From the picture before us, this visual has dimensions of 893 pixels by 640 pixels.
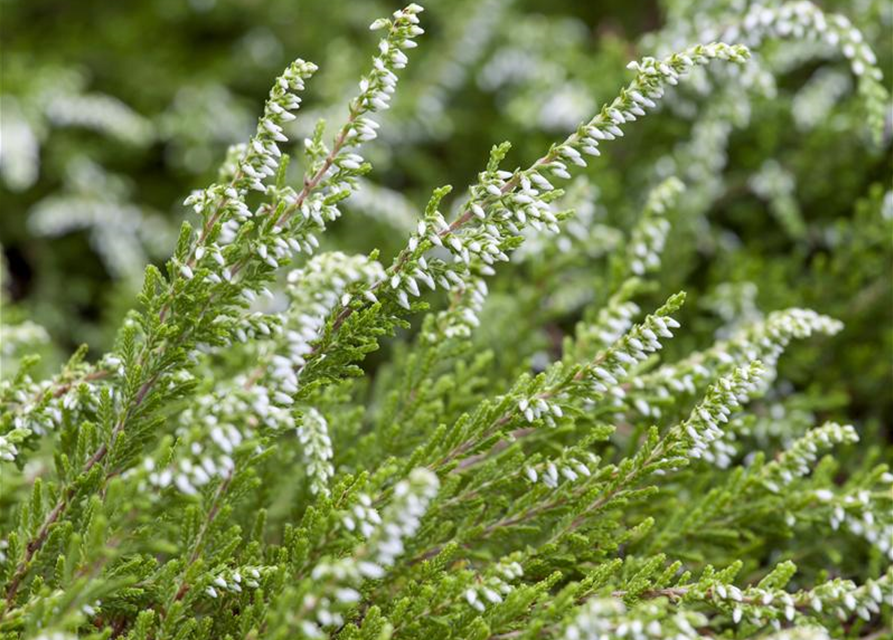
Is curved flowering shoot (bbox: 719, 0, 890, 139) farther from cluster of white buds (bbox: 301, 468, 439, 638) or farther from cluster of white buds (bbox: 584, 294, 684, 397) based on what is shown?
cluster of white buds (bbox: 301, 468, 439, 638)

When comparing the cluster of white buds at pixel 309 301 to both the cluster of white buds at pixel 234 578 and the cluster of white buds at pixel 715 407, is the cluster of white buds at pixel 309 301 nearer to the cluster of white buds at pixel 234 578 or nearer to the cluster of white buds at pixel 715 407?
the cluster of white buds at pixel 234 578

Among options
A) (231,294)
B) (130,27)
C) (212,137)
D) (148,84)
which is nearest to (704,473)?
(231,294)

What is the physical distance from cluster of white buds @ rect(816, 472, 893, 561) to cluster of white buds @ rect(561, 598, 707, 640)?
1.63ft

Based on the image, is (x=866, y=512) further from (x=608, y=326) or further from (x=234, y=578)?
(x=234, y=578)

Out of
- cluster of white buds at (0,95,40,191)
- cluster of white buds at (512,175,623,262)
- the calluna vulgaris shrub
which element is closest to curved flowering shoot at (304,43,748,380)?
the calluna vulgaris shrub

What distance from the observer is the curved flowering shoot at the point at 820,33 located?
1713 millimetres

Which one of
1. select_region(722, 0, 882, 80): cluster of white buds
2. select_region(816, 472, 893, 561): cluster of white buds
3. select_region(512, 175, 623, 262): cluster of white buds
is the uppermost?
select_region(722, 0, 882, 80): cluster of white buds

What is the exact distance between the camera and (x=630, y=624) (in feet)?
3.24

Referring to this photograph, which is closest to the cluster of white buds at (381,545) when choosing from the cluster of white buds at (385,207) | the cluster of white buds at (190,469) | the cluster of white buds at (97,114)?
the cluster of white buds at (190,469)

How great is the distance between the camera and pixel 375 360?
246 cm

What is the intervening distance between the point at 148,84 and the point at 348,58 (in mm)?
702

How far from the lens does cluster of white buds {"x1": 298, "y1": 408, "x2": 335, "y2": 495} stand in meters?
1.26

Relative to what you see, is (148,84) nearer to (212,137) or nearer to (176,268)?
(212,137)

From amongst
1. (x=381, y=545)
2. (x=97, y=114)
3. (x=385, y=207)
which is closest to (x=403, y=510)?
(x=381, y=545)
